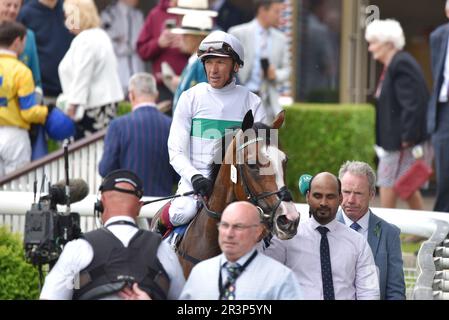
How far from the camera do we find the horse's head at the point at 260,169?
24.9 ft

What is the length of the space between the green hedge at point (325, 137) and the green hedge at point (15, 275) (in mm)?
5192

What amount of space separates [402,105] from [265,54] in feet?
5.58

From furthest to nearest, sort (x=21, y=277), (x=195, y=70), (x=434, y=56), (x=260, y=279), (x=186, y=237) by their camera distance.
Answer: (x=434, y=56)
(x=195, y=70)
(x=21, y=277)
(x=186, y=237)
(x=260, y=279)

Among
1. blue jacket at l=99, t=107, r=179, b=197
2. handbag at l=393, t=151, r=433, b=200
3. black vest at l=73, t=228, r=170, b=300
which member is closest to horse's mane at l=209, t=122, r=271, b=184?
black vest at l=73, t=228, r=170, b=300

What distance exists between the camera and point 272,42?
14.6 m

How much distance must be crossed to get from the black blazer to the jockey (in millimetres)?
5004

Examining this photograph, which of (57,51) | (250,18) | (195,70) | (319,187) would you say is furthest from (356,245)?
(250,18)

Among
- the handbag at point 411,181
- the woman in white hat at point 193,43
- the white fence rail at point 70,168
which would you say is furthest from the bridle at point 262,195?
the handbag at point 411,181

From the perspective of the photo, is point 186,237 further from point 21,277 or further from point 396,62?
point 396,62

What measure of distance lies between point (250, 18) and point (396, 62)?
269 cm

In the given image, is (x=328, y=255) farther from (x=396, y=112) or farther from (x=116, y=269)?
(x=396, y=112)

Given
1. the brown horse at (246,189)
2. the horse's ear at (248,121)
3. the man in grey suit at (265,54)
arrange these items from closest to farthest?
the brown horse at (246,189) → the horse's ear at (248,121) → the man in grey suit at (265,54)

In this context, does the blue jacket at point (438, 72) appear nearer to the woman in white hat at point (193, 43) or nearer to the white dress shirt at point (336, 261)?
the woman in white hat at point (193, 43)

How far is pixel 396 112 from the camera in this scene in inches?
534
